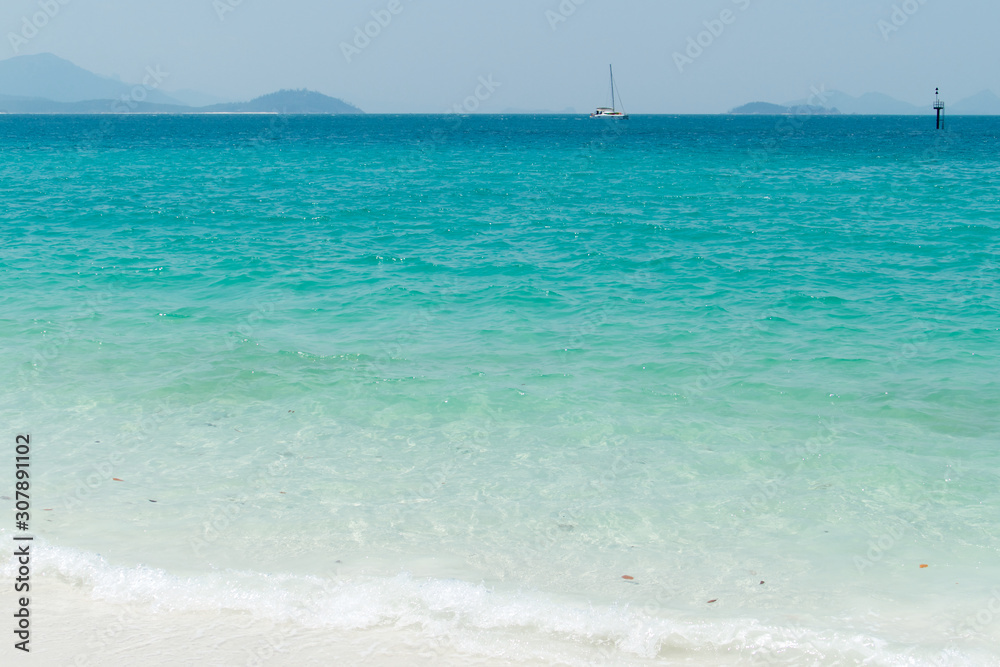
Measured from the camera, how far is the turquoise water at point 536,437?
18.4ft

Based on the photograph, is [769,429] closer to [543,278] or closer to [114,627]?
[114,627]

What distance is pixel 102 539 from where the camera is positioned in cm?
640

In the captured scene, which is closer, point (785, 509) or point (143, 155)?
point (785, 509)

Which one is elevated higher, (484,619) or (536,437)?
(536,437)

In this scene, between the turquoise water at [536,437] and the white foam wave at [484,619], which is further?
the turquoise water at [536,437]

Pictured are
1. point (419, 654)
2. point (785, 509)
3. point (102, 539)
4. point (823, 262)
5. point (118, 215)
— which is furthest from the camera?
point (118, 215)

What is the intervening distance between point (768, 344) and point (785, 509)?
5.55 meters

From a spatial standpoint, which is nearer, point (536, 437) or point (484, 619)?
point (484, 619)

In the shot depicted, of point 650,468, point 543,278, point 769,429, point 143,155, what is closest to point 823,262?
point 543,278

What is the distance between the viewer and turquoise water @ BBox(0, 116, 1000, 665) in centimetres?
559

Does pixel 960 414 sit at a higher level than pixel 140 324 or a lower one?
lower

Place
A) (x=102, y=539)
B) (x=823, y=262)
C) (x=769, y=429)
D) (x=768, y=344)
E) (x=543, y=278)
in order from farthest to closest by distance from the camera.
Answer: (x=823, y=262) → (x=543, y=278) → (x=768, y=344) → (x=769, y=429) → (x=102, y=539)

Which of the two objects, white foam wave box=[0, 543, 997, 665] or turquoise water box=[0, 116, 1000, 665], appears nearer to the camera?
white foam wave box=[0, 543, 997, 665]

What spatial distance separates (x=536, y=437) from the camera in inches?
343
